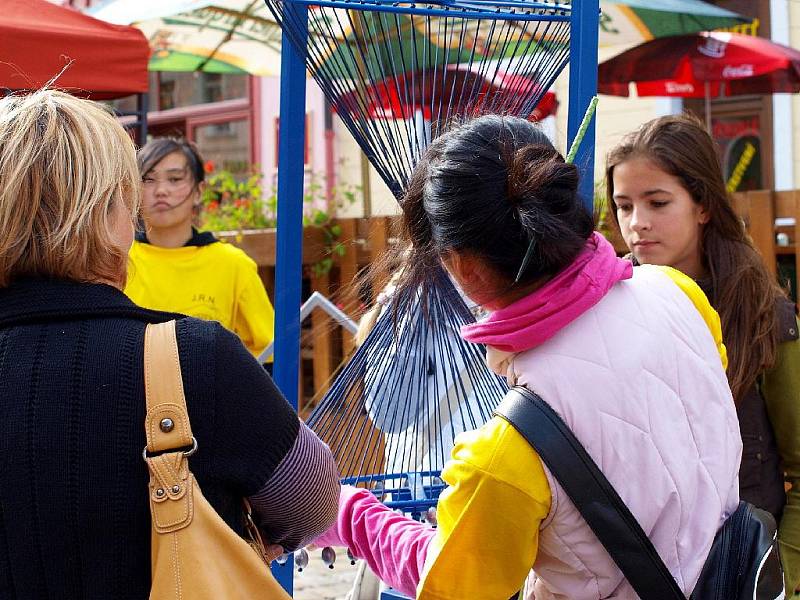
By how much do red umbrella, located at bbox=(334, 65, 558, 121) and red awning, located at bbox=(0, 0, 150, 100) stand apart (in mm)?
1757

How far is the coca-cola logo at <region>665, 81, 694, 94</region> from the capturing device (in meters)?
6.67

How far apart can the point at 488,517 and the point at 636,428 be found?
0.24m

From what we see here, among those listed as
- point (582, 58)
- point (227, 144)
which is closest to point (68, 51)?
point (582, 58)

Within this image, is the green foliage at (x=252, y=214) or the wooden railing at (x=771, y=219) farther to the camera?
the green foliage at (x=252, y=214)

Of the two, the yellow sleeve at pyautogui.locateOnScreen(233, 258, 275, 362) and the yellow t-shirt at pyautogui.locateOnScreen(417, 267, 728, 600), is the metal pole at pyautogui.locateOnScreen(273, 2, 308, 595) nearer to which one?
the yellow t-shirt at pyautogui.locateOnScreen(417, 267, 728, 600)

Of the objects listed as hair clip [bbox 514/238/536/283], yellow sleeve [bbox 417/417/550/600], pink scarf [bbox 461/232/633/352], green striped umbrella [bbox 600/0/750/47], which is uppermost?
green striped umbrella [bbox 600/0/750/47]

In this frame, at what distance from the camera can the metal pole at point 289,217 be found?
7.05ft

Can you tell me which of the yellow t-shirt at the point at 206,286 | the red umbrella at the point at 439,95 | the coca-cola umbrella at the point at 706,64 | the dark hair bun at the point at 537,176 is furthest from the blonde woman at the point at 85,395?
the coca-cola umbrella at the point at 706,64

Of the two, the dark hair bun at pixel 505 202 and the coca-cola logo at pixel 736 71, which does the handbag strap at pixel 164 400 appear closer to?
the dark hair bun at pixel 505 202

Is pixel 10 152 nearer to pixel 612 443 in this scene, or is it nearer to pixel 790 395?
pixel 612 443

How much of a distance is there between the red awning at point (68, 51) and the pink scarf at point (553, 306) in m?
2.51

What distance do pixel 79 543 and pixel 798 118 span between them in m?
6.92

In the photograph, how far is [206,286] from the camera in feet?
12.7

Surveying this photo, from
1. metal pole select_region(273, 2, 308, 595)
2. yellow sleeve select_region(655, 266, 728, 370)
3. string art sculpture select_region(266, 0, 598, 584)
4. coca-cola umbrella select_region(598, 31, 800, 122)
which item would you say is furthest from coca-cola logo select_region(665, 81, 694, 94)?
yellow sleeve select_region(655, 266, 728, 370)
